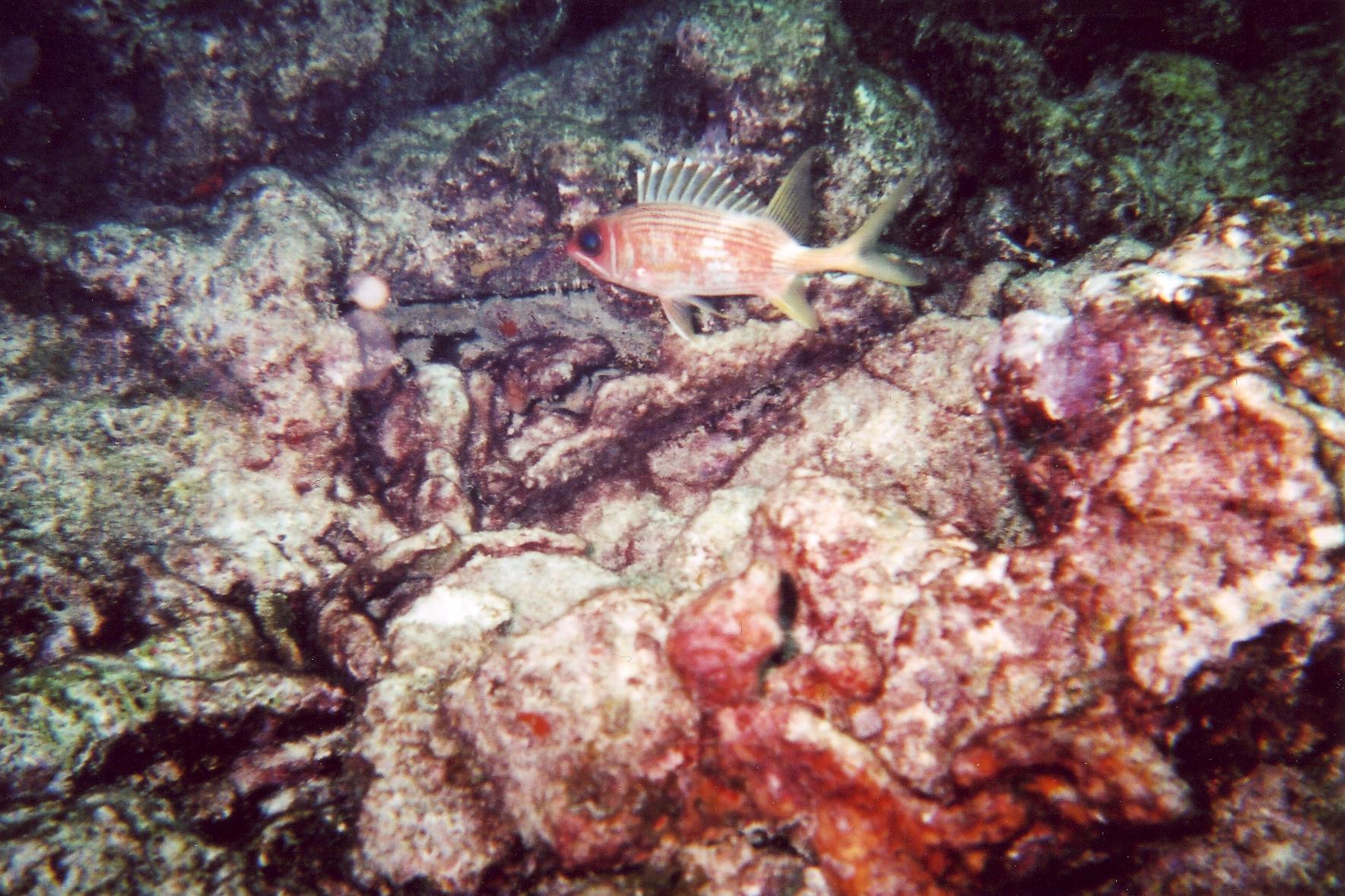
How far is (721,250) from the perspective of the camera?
9.15 feet

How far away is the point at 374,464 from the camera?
3805 millimetres

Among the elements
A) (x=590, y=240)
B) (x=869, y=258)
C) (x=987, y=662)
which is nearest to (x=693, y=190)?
(x=590, y=240)

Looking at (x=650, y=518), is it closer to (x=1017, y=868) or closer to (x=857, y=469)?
(x=857, y=469)

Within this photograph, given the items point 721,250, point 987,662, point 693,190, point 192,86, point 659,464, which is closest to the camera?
point 987,662

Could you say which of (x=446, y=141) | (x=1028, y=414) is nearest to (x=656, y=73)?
(x=446, y=141)

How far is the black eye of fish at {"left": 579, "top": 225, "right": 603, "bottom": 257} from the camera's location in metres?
2.86

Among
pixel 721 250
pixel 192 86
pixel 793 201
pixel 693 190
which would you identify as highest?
pixel 192 86

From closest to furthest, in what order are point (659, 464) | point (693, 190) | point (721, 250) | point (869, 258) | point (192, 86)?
point (869, 258), point (721, 250), point (693, 190), point (659, 464), point (192, 86)

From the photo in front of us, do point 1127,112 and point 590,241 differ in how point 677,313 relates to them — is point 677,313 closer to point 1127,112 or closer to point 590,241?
point 590,241

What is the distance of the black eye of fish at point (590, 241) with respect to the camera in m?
2.86

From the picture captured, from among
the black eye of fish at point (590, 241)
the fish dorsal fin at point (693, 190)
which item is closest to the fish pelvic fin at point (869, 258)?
the fish dorsal fin at point (693, 190)

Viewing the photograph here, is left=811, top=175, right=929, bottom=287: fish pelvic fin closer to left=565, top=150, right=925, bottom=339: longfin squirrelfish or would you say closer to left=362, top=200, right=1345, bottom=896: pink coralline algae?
left=565, top=150, right=925, bottom=339: longfin squirrelfish

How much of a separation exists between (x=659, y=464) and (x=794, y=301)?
1460 millimetres

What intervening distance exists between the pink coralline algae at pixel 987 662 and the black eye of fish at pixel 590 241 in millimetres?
1512
